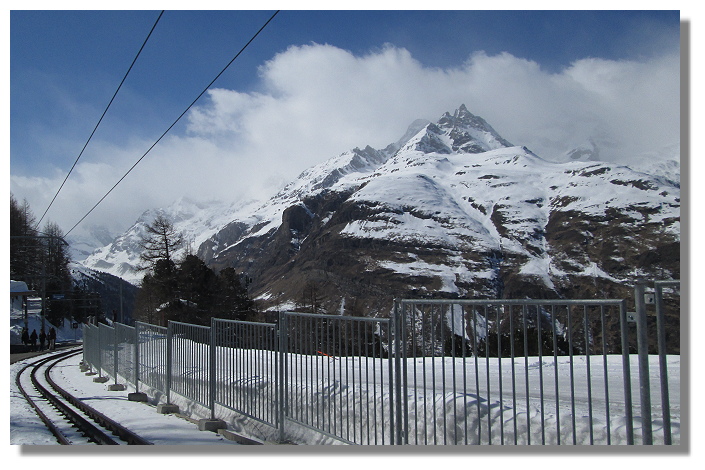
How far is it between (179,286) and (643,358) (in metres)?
42.4

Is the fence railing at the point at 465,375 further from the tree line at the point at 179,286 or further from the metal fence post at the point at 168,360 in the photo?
the tree line at the point at 179,286

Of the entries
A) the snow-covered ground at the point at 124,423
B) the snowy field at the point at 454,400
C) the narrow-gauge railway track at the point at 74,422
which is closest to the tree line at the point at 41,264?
the narrow-gauge railway track at the point at 74,422

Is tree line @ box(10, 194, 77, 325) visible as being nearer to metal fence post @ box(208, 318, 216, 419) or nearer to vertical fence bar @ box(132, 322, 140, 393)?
vertical fence bar @ box(132, 322, 140, 393)

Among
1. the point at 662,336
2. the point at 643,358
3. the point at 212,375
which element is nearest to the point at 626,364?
the point at 643,358

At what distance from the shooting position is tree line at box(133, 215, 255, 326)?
44.2 m

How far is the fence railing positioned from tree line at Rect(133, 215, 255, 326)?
36.8 meters

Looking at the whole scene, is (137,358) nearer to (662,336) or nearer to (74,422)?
(74,422)

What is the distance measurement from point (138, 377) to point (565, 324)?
10979mm

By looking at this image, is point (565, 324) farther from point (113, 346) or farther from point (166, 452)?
point (113, 346)

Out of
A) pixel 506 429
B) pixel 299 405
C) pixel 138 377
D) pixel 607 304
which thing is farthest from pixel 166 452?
pixel 138 377

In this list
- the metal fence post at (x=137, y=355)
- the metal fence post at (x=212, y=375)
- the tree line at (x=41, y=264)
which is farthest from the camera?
the tree line at (x=41, y=264)

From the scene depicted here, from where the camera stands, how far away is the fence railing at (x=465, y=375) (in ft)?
15.7

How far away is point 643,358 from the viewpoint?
4.64 meters

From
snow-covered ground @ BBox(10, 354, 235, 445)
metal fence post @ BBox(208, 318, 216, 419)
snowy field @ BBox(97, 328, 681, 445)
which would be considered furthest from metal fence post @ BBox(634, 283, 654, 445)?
metal fence post @ BBox(208, 318, 216, 419)
